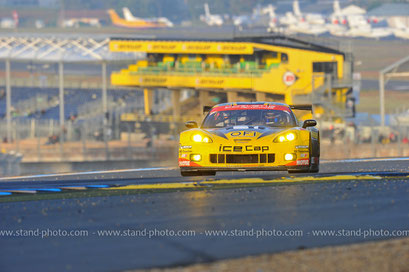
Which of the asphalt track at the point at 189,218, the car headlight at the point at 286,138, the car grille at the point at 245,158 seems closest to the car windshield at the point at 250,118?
the car headlight at the point at 286,138

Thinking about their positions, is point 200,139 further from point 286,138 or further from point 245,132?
point 286,138

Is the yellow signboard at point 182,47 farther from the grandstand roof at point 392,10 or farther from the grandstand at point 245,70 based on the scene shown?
the grandstand roof at point 392,10

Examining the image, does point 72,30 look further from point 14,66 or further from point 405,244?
point 405,244

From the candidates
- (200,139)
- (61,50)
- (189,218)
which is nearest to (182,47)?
(61,50)

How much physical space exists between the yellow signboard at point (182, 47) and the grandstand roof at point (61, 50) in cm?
98

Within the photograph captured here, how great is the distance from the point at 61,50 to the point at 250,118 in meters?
58.7

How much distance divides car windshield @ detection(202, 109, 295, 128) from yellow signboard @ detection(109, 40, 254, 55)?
51468mm

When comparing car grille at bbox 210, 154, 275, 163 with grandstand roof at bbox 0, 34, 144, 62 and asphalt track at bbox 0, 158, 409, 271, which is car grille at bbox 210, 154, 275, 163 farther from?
grandstand roof at bbox 0, 34, 144, 62

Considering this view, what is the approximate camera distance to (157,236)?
354 inches

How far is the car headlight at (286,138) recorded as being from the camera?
579 inches

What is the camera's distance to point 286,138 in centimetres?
1480

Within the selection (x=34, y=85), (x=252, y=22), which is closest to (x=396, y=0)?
(x=252, y=22)

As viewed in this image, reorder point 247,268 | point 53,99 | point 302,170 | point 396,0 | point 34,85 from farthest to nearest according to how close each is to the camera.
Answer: point 396,0, point 34,85, point 53,99, point 302,170, point 247,268

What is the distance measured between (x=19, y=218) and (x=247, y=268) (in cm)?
374
